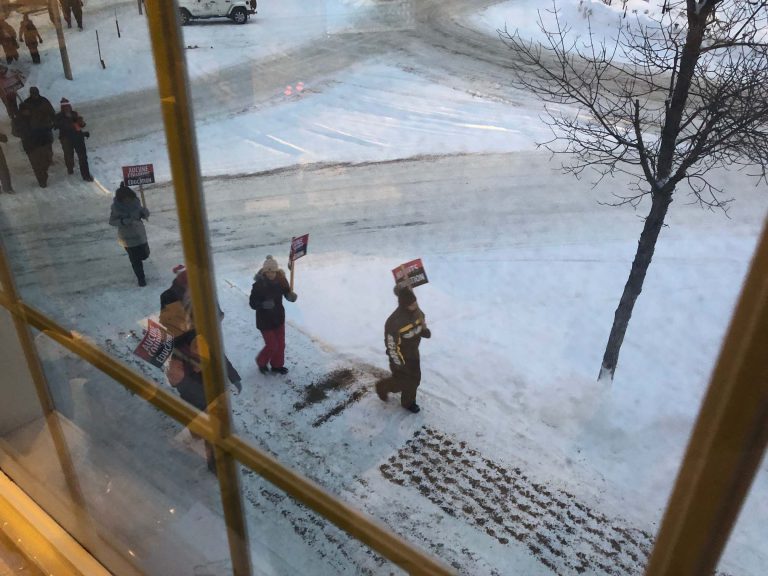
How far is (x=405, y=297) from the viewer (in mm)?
3227

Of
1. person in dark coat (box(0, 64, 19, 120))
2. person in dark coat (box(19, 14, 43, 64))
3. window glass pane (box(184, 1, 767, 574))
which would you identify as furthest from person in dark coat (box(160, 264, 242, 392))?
person in dark coat (box(19, 14, 43, 64))

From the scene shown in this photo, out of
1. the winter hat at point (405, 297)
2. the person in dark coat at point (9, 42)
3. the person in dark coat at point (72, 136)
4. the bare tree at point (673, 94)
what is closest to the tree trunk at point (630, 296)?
the bare tree at point (673, 94)

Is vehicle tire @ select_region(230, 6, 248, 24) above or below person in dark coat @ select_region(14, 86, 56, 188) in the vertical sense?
above

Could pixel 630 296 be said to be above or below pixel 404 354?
above

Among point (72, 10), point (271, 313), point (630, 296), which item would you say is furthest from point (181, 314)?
point (72, 10)

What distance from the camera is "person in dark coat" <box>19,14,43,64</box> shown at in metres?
3.45

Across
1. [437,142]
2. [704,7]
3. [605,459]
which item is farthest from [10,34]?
[437,142]

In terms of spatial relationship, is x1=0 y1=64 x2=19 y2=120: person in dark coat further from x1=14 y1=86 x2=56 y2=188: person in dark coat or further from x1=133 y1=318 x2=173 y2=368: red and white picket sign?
x1=133 y1=318 x2=173 y2=368: red and white picket sign

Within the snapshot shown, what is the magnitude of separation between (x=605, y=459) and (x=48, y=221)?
306 cm

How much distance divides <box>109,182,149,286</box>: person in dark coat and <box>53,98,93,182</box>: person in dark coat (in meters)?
0.50

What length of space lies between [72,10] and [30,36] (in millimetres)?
505

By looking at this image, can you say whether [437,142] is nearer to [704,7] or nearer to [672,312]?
[672,312]

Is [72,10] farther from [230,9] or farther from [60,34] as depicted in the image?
[230,9]

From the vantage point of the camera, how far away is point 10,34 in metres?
3.44
